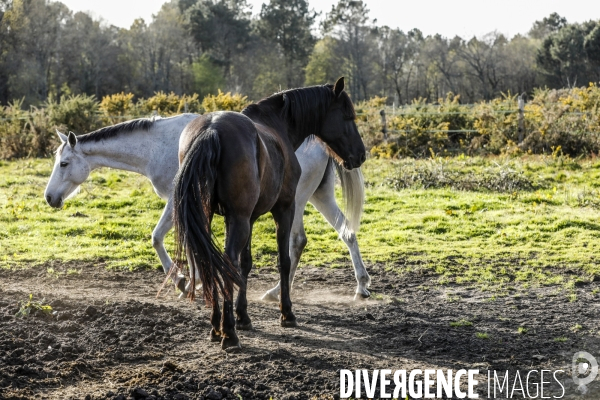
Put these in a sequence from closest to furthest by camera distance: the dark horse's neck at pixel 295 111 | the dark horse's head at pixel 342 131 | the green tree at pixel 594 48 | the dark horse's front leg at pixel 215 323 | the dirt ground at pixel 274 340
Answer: the dirt ground at pixel 274 340 < the dark horse's front leg at pixel 215 323 < the dark horse's neck at pixel 295 111 < the dark horse's head at pixel 342 131 < the green tree at pixel 594 48

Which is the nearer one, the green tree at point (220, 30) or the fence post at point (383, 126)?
the fence post at point (383, 126)

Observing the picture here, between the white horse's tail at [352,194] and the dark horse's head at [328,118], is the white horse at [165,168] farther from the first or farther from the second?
the dark horse's head at [328,118]

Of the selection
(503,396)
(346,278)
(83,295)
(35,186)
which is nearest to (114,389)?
(503,396)

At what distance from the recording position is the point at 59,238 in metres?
9.65

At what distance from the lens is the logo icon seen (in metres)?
4.06

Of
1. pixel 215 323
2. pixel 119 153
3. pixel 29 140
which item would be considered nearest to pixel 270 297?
pixel 215 323

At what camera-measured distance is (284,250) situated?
526 cm

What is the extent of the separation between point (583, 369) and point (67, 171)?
5459mm

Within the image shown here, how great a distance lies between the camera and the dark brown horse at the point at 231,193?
13.4ft

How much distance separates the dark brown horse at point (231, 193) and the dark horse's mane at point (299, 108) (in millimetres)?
13

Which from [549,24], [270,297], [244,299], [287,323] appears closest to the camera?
[244,299]

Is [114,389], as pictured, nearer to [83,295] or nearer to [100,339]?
[100,339]

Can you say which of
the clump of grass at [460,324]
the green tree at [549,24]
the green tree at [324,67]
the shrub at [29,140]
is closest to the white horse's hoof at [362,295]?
the clump of grass at [460,324]

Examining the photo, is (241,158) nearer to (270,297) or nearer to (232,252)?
(232,252)
